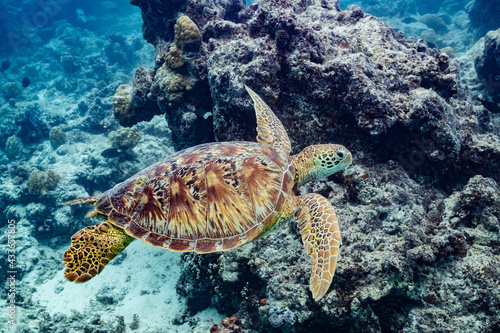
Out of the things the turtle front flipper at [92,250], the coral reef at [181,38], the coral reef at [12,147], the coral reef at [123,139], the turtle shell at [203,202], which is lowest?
the coral reef at [12,147]

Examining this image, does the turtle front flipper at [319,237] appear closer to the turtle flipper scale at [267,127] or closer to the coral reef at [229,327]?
the turtle flipper scale at [267,127]

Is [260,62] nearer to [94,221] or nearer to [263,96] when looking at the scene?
[263,96]

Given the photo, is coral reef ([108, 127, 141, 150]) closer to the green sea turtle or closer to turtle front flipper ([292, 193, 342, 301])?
the green sea turtle

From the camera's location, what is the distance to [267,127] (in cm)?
345

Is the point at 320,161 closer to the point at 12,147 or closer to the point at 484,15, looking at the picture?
the point at 12,147

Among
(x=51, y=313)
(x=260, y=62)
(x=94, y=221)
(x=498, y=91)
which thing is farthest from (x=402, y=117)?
(x=94, y=221)

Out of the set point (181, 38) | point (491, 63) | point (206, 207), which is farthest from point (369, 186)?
point (491, 63)

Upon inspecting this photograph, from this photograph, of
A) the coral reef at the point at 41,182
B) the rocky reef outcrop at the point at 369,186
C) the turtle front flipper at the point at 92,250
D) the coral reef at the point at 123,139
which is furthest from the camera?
the coral reef at the point at 123,139

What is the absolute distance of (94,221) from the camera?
7.34m

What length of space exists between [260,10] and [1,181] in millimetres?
10901

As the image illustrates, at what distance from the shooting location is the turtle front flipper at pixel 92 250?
99.5 inches

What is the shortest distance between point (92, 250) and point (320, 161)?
291 cm

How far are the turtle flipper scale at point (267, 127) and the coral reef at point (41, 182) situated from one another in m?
7.99

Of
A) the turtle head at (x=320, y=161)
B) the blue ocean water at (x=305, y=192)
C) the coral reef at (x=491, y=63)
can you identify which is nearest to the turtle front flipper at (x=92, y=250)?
the blue ocean water at (x=305, y=192)
